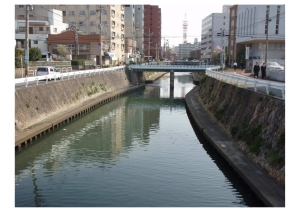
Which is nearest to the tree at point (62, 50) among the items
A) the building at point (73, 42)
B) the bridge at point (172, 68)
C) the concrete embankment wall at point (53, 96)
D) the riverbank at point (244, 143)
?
the building at point (73, 42)

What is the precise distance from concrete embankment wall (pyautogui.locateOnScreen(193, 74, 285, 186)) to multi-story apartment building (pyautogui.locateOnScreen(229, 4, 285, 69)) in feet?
103

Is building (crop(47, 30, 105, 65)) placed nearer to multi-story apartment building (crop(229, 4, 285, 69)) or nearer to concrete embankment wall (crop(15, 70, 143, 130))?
concrete embankment wall (crop(15, 70, 143, 130))

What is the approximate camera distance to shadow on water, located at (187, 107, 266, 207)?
1041 centimetres

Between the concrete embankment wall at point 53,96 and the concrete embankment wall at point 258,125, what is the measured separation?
35.8ft

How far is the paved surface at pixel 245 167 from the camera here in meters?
9.40

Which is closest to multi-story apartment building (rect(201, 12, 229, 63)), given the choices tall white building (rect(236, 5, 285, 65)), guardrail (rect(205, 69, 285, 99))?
tall white building (rect(236, 5, 285, 65))

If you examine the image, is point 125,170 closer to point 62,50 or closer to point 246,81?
point 246,81

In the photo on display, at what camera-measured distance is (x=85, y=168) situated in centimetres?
1343

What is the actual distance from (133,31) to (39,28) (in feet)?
115

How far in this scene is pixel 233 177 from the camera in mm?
12516

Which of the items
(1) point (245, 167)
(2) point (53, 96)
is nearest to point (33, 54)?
(2) point (53, 96)

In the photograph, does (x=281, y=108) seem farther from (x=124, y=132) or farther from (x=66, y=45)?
(x=66, y=45)

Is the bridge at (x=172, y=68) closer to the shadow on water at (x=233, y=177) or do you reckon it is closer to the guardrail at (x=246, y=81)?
the guardrail at (x=246, y=81)

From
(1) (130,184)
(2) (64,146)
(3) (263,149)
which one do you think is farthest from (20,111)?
(3) (263,149)
